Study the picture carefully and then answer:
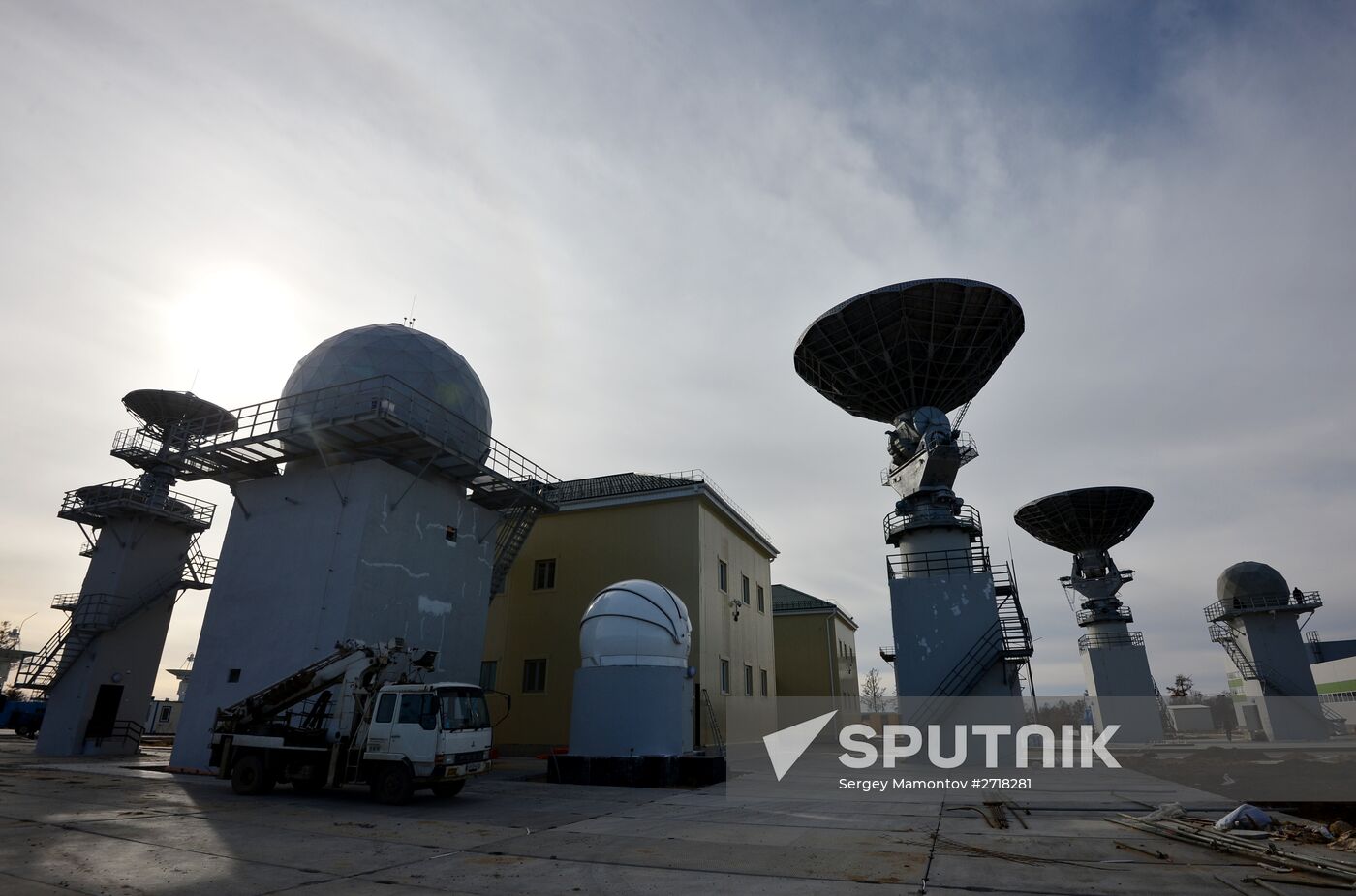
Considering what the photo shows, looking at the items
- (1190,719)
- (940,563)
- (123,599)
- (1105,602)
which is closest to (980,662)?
(940,563)

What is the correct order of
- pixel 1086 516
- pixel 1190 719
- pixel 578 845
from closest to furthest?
pixel 578 845 < pixel 1086 516 < pixel 1190 719

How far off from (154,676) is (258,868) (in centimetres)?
2962

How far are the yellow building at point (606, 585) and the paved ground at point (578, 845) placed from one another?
476 inches

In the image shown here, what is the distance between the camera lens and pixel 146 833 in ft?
31.4

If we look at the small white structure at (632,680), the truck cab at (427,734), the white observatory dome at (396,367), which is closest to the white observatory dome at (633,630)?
the small white structure at (632,680)

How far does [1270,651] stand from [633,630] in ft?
150

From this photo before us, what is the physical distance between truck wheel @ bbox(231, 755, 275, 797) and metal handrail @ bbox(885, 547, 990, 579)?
19.6 metres

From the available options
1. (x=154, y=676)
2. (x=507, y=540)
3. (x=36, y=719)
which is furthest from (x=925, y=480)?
(x=36, y=719)

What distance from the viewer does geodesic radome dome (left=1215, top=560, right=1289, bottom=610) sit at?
41.7m

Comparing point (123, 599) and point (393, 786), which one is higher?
point (123, 599)

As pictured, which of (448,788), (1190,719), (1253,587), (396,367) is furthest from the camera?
(1190,719)

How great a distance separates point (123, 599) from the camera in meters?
28.7

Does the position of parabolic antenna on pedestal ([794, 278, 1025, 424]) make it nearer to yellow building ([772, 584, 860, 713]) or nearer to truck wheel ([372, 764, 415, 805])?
truck wheel ([372, 764, 415, 805])

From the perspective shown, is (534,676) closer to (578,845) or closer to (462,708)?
(462,708)
